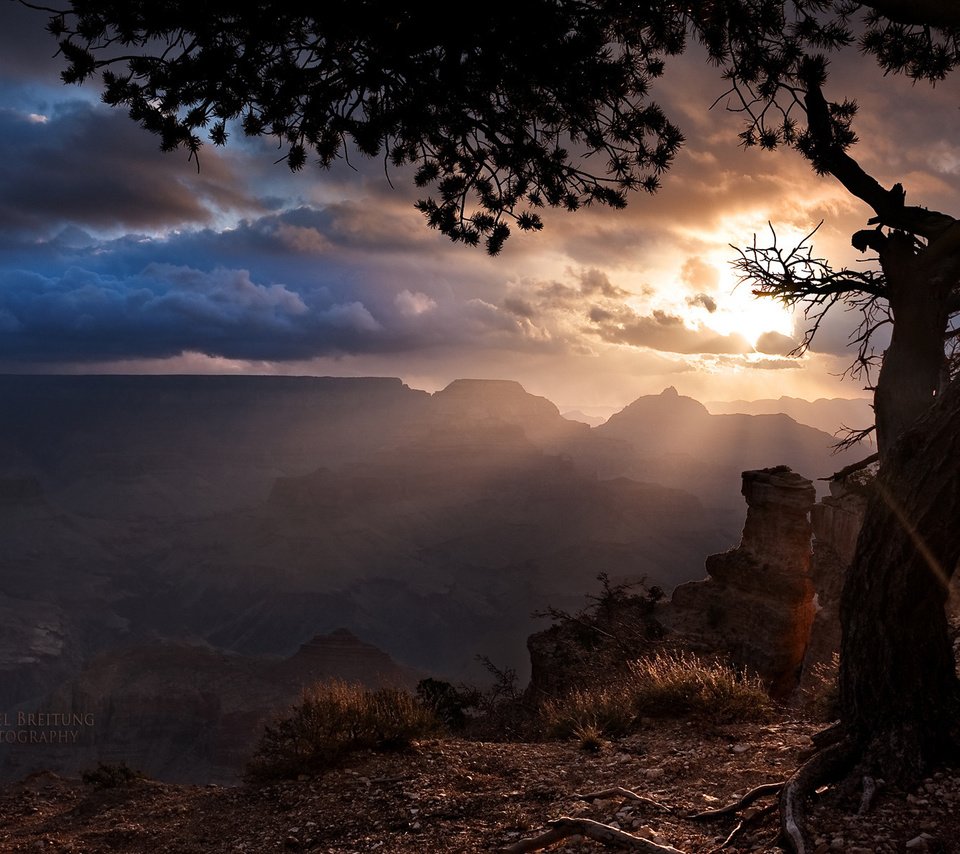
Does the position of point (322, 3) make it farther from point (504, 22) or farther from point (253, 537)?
point (253, 537)

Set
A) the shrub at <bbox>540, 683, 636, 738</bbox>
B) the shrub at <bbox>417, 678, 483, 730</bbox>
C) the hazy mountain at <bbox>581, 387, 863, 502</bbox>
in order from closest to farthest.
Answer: the shrub at <bbox>540, 683, 636, 738</bbox> < the shrub at <bbox>417, 678, 483, 730</bbox> < the hazy mountain at <bbox>581, 387, 863, 502</bbox>

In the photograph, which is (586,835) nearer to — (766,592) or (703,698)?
(703,698)

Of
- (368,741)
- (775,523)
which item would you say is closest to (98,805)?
(368,741)

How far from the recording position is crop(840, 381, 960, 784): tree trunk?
407 centimetres

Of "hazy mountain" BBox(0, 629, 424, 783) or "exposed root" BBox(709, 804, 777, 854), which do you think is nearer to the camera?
"exposed root" BBox(709, 804, 777, 854)

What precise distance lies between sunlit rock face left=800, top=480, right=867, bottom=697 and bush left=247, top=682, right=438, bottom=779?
47.4 ft

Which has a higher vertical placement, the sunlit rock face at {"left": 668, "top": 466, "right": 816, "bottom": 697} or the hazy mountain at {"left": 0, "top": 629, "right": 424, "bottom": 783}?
the sunlit rock face at {"left": 668, "top": 466, "right": 816, "bottom": 697}

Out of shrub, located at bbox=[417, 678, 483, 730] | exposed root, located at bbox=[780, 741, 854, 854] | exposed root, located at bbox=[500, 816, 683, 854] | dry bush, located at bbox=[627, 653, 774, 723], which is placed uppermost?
exposed root, located at bbox=[780, 741, 854, 854]

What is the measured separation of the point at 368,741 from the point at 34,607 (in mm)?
110350

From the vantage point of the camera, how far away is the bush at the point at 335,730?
7246 mm

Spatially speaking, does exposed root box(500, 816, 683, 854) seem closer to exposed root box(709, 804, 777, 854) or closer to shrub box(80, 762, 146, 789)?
exposed root box(709, 804, 777, 854)

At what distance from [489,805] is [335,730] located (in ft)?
7.72

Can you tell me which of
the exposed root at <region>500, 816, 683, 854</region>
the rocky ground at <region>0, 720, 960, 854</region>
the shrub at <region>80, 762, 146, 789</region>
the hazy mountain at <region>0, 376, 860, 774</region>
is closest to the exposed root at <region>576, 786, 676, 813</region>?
the rocky ground at <region>0, 720, 960, 854</region>

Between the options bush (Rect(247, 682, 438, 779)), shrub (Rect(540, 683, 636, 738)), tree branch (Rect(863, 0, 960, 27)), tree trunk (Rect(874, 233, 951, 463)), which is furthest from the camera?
shrub (Rect(540, 683, 636, 738))
